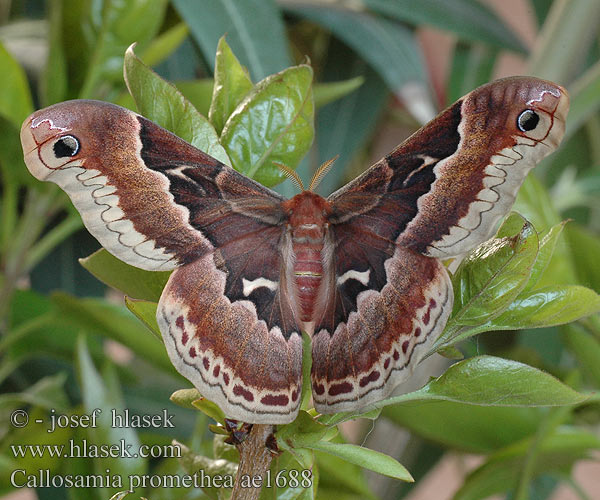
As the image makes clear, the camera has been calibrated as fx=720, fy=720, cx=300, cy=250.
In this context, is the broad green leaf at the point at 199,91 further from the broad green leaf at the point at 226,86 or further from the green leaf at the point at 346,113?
the green leaf at the point at 346,113

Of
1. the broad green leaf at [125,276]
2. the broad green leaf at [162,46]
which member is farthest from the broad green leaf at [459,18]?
the broad green leaf at [125,276]

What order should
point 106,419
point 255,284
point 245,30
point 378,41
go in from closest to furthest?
point 255,284 < point 106,419 < point 245,30 < point 378,41

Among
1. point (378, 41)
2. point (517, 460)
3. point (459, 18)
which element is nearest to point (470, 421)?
point (517, 460)

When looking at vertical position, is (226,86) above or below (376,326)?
above

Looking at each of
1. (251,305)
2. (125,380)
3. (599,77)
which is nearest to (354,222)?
(251,305)

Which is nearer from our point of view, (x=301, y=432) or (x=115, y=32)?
(x=301, y=432)

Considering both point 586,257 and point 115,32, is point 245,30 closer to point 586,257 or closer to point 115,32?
point 115,32

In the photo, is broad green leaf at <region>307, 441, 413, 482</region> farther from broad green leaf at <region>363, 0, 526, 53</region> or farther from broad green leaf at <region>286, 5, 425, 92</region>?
broad green leaf at <region>363, 0, 526, 53</region>
